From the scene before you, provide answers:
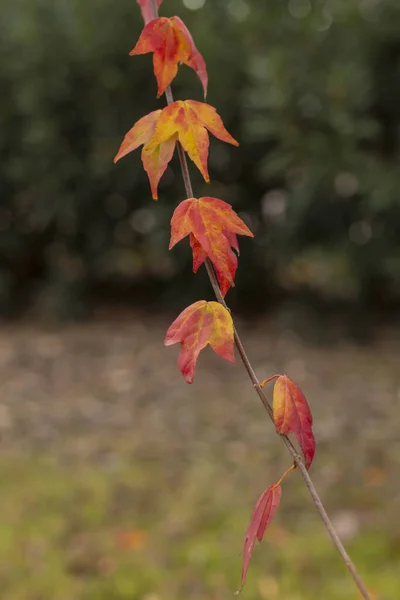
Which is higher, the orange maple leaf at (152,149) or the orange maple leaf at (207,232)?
the orange maple leaf at (152,149)

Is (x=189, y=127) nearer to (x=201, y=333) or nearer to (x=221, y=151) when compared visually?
(x=201, y=333)

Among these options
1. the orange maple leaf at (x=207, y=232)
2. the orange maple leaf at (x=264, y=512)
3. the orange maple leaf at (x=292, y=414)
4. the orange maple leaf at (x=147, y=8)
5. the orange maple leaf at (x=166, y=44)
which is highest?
the orange maple leaf at (x=147, y=8)

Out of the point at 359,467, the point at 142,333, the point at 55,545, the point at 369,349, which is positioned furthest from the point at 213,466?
the point at 142,333

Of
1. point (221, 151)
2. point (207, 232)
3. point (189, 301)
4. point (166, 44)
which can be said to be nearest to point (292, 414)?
point (207, 232)

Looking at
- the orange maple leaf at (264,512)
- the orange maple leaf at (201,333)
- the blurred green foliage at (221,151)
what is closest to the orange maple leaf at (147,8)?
the orange maple leaf at (201,333)

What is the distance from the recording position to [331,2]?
598 centimetres

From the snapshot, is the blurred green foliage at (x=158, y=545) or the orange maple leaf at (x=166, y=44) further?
the blurred green foliage at (x=158, y=545)

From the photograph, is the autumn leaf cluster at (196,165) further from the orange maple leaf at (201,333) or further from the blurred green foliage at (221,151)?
the blurred green foliage at (221,151)

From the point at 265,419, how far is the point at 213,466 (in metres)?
0.82

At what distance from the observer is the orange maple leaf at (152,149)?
3.06 ft

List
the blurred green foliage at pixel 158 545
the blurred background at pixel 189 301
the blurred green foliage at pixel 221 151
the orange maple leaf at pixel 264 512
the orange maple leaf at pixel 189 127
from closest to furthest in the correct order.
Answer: the orange maple leaf at pixel 189 127
the orange maple leaf at pixel 264 512
the blurred green foliage at pixel 158 545
the blurred background at pixel 189 301
the blurred green foliage at pixel 221 151

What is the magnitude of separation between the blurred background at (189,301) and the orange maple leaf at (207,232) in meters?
2.24

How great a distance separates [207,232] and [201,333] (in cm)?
12

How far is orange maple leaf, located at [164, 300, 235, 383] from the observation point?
930 mm
